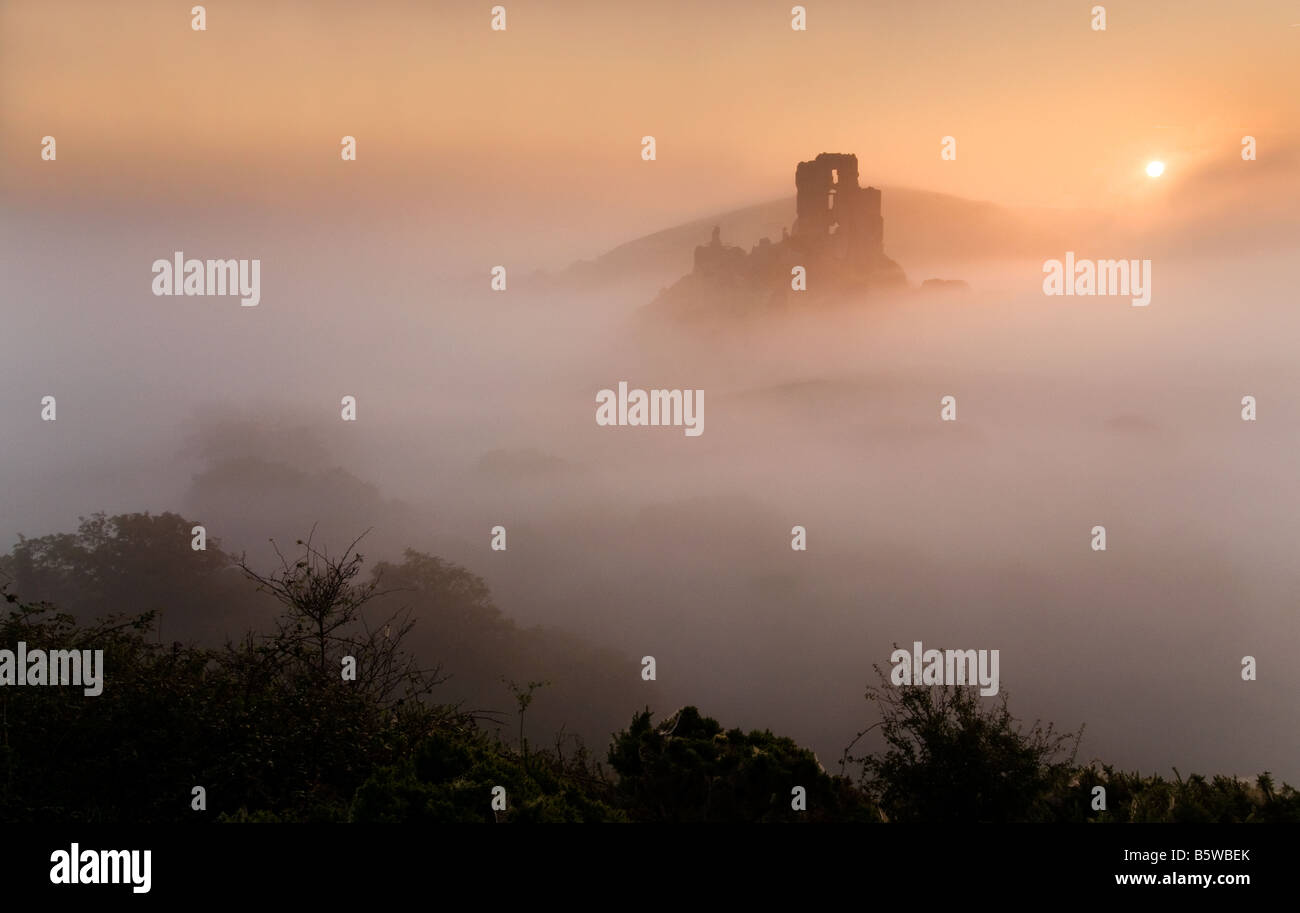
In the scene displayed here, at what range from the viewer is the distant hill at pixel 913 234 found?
10.7 meters

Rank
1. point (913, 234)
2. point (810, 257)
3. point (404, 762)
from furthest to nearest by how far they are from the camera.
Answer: point (810, 257)
point (913, 234)
point (404, 762)

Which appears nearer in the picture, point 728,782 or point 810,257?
point 728,782

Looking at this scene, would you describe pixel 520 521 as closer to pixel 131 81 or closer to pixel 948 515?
pixel 948 515

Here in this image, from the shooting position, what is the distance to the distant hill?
10.7m

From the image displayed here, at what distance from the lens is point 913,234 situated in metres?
10.9

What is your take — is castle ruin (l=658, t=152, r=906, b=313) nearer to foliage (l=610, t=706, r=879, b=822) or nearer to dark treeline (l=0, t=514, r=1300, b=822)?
dark treeline (l=0, t=514, r=1300, b=822)

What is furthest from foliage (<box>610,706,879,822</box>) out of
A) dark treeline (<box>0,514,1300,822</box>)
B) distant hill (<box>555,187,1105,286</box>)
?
distant hill (<box>555,187,1105,286</box>)

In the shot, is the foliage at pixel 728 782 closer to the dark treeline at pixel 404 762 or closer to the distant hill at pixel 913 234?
the dark treeline at pixel 404 762

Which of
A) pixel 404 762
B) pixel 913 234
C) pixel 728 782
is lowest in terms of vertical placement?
pixel 728 782

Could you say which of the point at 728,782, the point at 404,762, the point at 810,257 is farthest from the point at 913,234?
the point at 404,762

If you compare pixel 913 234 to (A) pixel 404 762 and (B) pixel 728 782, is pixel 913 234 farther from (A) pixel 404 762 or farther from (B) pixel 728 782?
(A) pixel 404 762

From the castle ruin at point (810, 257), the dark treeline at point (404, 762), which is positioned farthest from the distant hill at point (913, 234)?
the dark treeline at point (404, 762)

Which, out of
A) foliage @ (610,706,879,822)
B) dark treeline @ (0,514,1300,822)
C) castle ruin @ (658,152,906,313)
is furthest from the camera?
castle ruin @ (658,152,906,313)

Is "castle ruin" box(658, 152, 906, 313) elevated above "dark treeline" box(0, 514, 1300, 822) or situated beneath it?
elevated above
